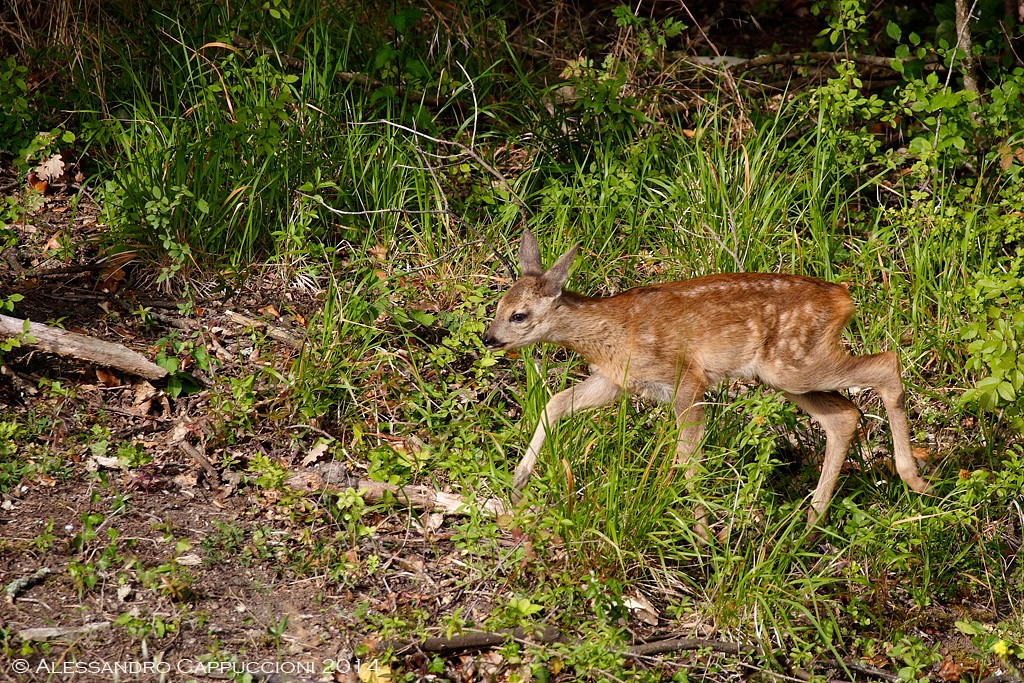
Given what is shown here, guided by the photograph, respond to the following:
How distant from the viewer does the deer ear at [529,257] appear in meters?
5.73

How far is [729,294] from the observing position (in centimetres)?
550

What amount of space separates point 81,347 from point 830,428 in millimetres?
3501

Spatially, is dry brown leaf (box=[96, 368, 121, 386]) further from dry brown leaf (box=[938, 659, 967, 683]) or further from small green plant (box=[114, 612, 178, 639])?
dry brown leaf (box=[938, 659, 967, 683])

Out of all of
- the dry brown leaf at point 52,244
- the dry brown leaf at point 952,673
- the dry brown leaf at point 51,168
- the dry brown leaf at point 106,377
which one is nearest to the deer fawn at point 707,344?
the dry brown leaf at point 952,673

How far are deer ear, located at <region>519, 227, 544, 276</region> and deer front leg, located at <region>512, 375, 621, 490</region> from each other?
22.9 inches

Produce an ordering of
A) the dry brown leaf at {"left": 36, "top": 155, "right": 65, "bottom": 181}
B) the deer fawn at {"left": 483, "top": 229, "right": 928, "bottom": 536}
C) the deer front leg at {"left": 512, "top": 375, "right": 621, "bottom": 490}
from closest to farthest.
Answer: the deer front leg at {"left": 512, "top": 375, "right": 621, "bottom": 490} → the deer fawn at {"left": 483, "top": 229, "right": 928, "bottom": 536} → the dry brown leaf at {"left": 36, "top": 155, "right": 65, "bottom": 181}

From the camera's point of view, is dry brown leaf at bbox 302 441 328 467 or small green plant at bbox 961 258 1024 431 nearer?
small green plant at bbox 961 258 1024 431

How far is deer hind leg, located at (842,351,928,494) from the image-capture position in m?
5.46

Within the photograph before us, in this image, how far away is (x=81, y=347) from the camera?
5676 mm

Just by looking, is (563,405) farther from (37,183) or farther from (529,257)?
(37,183)

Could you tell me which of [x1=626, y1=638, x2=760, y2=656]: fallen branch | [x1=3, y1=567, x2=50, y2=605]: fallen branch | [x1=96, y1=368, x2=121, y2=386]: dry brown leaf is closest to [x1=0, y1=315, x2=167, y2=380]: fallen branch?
[x1=96, y1=368, x2=121, y2=386]: dry brown leaf

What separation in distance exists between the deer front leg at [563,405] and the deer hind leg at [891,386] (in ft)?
3.52

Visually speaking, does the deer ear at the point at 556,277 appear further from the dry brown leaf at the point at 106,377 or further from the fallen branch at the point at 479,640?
the dry brown leaf at the point at 106,377

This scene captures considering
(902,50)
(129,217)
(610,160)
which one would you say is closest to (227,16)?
(129,217)
